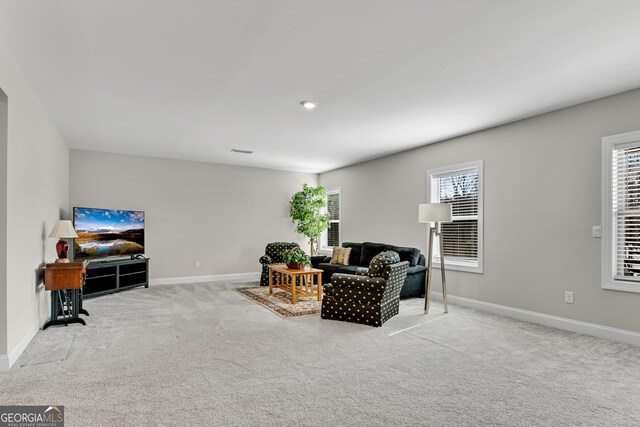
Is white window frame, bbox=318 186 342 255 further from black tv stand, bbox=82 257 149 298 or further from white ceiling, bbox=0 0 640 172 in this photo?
black tv stand, bbox=82 257 149 298

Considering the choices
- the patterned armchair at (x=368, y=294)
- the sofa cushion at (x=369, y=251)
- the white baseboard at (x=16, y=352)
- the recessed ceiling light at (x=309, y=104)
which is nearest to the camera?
the white baseboard at (x=16, y=352)

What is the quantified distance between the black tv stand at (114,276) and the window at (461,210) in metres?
5.20

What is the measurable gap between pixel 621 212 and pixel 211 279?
6.87m

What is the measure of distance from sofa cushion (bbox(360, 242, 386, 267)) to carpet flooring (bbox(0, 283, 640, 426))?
210 centimetres

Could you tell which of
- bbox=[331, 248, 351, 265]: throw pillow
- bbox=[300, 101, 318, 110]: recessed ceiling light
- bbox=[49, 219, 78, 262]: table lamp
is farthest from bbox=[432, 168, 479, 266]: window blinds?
bbox=[49, 219, 78, 262]: table lamp

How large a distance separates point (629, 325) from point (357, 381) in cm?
300

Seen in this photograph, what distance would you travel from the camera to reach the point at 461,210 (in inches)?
221

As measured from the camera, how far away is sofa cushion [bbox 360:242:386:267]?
6.61 metres

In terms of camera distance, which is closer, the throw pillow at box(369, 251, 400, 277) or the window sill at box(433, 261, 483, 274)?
the throw pillow at box(369, 251, 400, 277)

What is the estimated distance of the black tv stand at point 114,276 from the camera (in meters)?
5.89

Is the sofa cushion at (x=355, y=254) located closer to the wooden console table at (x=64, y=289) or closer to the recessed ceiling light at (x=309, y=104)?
the recessed ceiling light at (x=309, y=104)

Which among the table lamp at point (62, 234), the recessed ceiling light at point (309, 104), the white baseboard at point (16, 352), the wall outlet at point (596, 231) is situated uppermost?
the recessed ceiling light at point (309, 104)

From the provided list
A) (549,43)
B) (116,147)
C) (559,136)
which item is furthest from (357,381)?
(116,147)

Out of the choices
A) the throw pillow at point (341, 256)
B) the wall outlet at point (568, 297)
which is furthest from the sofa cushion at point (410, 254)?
the wall outlet at point (568, 297)
